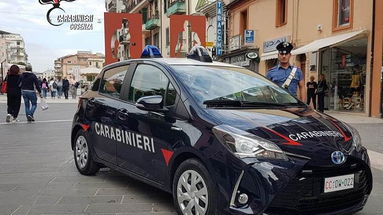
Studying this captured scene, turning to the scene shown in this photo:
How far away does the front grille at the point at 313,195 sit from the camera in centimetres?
340

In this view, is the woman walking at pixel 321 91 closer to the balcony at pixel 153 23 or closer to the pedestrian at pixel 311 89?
the pedestrian at pixel 311 89

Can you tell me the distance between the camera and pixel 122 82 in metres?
5.46

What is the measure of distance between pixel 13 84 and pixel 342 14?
1175 cm

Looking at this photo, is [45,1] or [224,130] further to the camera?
[45,1]

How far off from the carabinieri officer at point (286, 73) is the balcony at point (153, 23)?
1441 inches

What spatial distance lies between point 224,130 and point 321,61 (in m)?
15.3

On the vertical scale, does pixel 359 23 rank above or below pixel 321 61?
above

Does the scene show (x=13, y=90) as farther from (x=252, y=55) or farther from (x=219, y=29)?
(x=219, y=29)

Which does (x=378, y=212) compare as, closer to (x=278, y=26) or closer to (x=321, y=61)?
(x=321, y=61)

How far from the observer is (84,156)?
6098 millimetres

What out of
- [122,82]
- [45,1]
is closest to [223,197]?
[122,82]

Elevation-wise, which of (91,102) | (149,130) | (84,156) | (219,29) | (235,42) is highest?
(219,29)

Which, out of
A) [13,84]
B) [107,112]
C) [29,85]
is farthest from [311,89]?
[107,112]

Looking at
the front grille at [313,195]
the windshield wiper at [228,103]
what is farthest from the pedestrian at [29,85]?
the front grille at [313,195]
